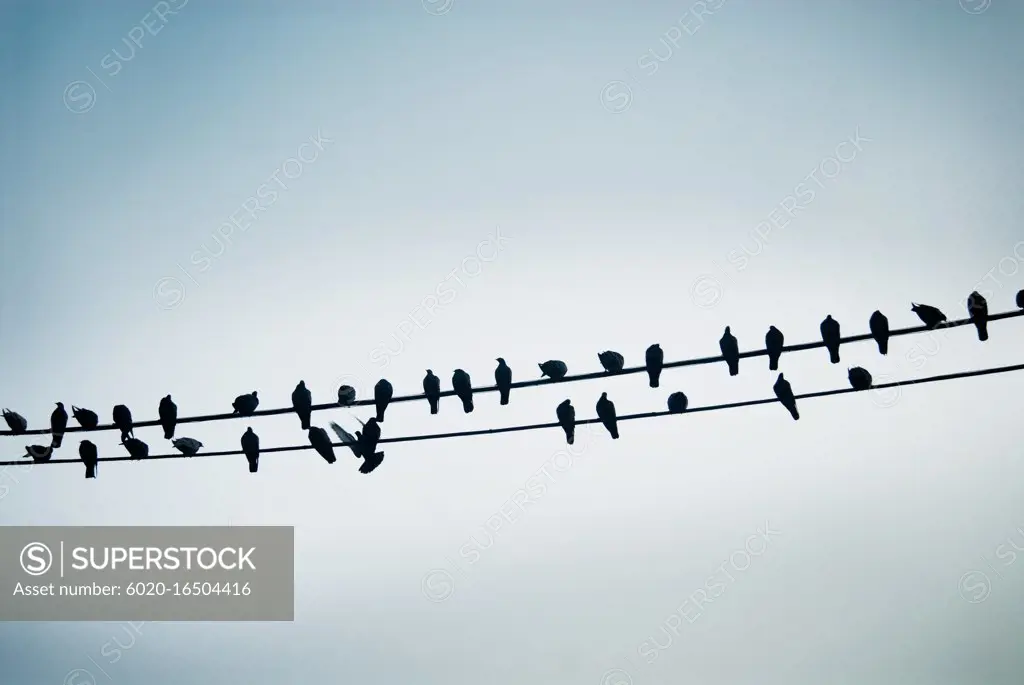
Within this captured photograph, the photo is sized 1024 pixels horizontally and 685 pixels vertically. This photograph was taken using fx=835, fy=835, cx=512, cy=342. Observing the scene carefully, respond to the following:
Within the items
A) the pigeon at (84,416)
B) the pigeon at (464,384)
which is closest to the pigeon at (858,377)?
the pigeon at (464,384)

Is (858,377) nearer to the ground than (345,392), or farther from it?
nearer to the ground

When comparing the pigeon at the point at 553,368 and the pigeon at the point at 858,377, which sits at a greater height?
the pigeon at the point at 553,368

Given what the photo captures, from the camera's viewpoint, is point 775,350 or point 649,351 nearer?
point 775,350

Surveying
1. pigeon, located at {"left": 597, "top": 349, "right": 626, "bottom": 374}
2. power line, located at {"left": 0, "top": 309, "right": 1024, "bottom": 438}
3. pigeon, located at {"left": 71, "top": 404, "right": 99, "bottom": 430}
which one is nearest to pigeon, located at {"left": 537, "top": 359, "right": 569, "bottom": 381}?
pigeon, located at {"left": 597, "top": 349, "right": 626, "bottom": 374}

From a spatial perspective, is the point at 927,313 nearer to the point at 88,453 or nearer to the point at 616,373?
the point at 616,373

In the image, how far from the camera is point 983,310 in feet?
26.1

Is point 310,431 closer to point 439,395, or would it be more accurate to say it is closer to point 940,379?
point 439,395

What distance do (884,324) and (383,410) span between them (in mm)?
5107

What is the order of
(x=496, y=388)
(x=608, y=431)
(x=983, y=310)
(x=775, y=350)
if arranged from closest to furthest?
(x=775, y=350) → (x=496, y=388) → (x=983, y=310) → (x=608, y=431)

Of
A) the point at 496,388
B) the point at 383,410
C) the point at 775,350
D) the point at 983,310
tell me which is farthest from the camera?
the point at 383,410

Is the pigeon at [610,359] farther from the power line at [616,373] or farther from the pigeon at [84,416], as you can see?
the pigeon at [84,416]

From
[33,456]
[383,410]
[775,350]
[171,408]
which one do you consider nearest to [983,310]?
[775,350]

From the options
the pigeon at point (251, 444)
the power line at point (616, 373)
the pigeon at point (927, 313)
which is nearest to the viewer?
the power line at point (616, 373)

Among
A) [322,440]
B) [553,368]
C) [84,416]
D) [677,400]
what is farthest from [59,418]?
[677,400]
